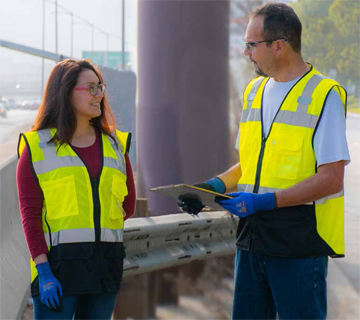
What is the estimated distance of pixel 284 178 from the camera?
3721 millimetres

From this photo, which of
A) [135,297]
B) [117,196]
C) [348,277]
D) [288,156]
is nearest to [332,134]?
[288,156]

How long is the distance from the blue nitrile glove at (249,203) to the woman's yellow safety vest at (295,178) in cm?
7

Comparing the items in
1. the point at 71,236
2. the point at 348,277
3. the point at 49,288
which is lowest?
the point at 348,277

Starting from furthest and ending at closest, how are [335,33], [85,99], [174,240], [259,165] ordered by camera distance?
[335,33] → [174,240] → [85,99] → [259,165]

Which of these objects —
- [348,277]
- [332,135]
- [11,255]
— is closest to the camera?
[332,135]

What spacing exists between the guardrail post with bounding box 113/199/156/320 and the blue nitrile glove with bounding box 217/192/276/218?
2916 mm

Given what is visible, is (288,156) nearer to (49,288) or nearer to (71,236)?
(71,236)

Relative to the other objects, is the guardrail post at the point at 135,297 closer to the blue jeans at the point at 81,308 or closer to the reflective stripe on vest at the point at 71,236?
the blue jeans at the point at 81,308

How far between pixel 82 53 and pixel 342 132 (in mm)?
130682

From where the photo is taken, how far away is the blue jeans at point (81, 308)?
12.2ft

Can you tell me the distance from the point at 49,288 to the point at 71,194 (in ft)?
1.48

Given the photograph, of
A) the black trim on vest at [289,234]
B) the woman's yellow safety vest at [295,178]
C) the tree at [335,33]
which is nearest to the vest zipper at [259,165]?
the woman's yellow safety vest at [295,178]

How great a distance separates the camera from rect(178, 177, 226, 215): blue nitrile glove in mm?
4078

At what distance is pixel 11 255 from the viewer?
6.39 m
